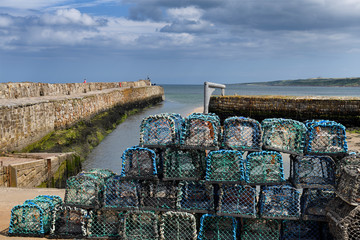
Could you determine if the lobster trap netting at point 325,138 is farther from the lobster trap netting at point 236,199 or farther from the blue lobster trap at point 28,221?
the blue lobster trap at point 28,221

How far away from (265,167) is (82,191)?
2.55m

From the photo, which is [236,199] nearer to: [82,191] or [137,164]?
[137,164]

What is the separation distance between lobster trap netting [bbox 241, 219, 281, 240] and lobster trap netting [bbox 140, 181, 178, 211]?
99cm

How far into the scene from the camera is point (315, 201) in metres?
4.76

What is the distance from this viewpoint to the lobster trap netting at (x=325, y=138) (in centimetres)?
475

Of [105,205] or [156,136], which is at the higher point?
[156,136]

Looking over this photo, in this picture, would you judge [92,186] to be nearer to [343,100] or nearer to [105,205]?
[105,205]

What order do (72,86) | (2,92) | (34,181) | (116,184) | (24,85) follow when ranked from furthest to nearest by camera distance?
(72,86) → (24,85) → (2,92) → (34,181) → (116,184)

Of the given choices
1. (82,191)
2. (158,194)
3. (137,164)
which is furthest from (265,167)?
(82,191)

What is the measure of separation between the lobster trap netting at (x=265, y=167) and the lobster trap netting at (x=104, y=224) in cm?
187

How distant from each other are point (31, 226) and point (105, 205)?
1114 mm

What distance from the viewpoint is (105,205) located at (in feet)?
16.2

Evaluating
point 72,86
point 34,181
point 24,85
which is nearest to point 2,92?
point 24,85

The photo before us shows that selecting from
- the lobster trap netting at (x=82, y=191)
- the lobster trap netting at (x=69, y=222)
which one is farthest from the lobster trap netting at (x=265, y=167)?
the lobster trap netting at (x=69, y=222)
